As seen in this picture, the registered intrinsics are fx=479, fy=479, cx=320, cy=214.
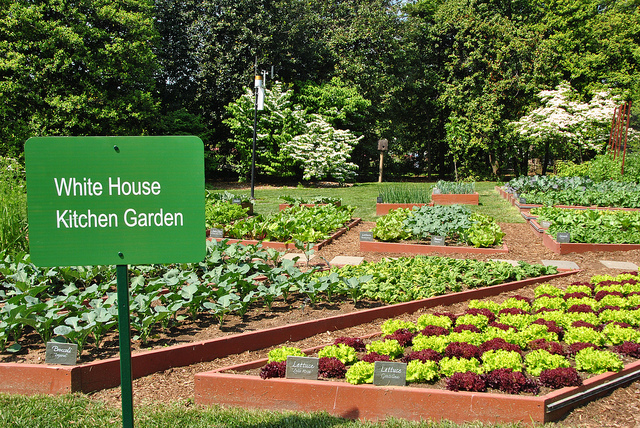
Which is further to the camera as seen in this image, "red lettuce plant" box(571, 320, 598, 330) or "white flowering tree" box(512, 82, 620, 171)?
"white flowering tree" box(512, 82, 620, 171)

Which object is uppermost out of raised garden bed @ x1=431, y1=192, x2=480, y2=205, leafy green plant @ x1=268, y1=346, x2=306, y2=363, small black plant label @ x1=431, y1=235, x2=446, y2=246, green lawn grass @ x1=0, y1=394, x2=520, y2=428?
raised garden bed @ x1=431, y1=192, x2=480, y2=205

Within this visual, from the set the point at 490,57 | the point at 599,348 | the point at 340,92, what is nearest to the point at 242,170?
the point at 340,92

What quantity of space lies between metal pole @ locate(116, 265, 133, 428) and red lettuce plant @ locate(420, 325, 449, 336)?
7.78 ft

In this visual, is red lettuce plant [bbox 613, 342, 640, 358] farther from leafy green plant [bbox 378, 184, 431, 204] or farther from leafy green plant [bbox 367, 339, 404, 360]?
leafy green plant [bbox 378, 184, 431, 204]

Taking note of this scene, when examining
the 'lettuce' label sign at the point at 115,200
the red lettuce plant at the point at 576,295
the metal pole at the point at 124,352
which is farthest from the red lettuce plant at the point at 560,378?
the metal pole at the point at 124,352

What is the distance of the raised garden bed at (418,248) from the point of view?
7.56m

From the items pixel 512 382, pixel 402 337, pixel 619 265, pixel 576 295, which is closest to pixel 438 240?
pixel 619 265

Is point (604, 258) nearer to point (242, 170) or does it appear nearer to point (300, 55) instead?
point (242, 170)

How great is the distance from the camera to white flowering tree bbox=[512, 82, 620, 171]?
21.3m

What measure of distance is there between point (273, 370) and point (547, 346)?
2.05 m

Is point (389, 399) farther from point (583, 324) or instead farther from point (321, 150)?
point (321, 150)

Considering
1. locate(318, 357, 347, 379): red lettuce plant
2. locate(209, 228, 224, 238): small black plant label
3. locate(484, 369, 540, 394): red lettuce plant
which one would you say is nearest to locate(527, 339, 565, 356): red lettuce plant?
locate(484, 369, 540, 394): red lettuce plant

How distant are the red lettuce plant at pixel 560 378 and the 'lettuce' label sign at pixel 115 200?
2378mm

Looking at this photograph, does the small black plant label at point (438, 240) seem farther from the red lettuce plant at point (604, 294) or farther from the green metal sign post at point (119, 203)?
the green metal sign post at point (119, 203)
